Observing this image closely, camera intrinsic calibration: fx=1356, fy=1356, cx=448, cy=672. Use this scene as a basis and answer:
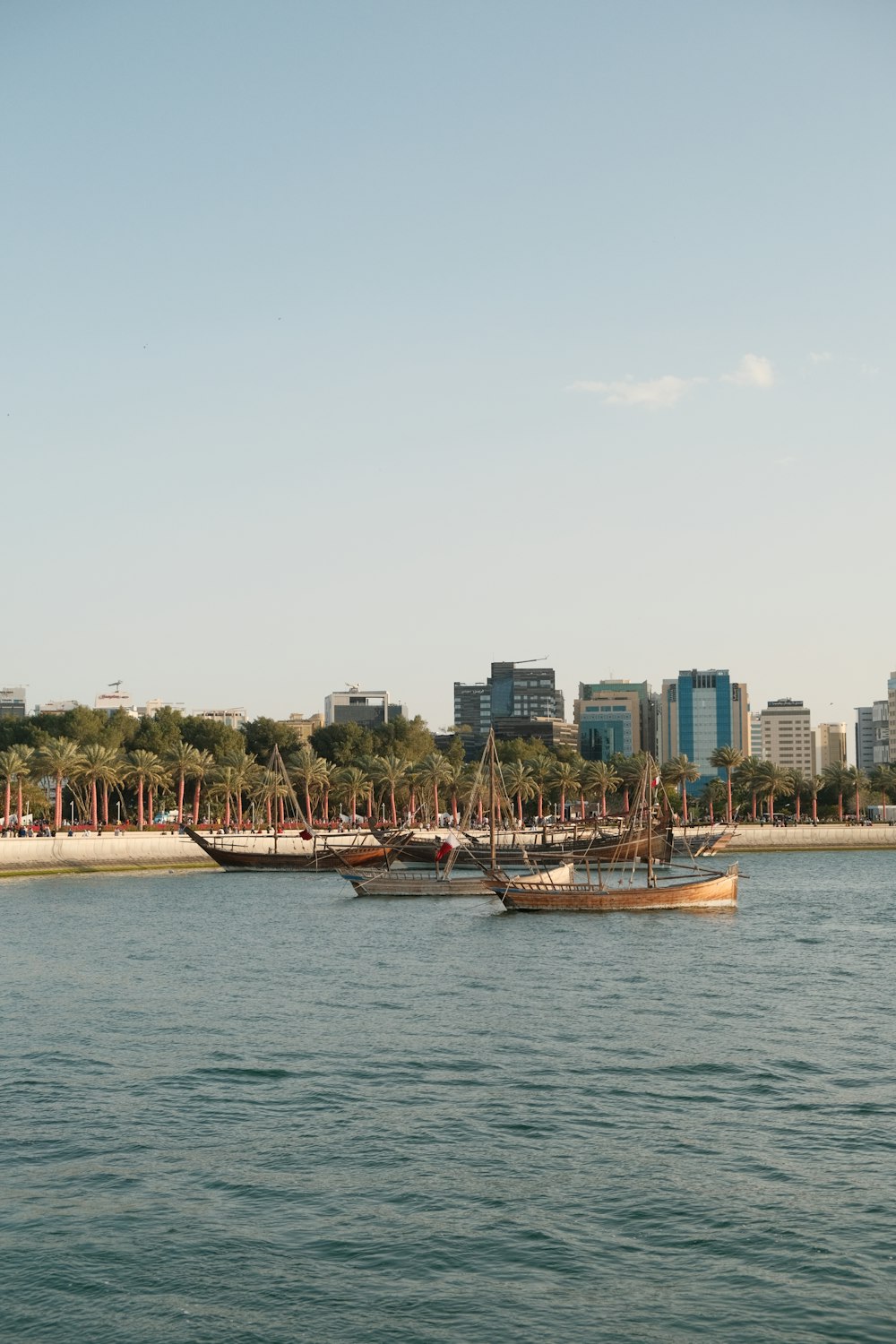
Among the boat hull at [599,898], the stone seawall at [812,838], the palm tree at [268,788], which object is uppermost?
the palm tree at [268,788]

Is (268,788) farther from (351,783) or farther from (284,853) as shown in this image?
(284,853)

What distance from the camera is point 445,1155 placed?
2784cm

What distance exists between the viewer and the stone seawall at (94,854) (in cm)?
12281

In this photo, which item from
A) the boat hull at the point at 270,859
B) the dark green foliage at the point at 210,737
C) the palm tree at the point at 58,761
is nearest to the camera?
the boat hull at the point at 270,859

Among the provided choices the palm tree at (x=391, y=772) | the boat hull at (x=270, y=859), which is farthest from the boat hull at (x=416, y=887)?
the palm tree at (x=391, y=772)

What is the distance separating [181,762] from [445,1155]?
452 ft

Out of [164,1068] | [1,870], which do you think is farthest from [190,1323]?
[1,870]

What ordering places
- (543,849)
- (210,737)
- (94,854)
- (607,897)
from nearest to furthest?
(607,897)
(94,854)
(543,849)
(210,737)

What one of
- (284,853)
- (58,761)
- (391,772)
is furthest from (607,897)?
(391,772)

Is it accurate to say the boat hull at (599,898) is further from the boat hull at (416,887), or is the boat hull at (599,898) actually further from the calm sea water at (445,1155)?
the calm sea water at (445,1155)

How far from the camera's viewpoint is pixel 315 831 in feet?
529

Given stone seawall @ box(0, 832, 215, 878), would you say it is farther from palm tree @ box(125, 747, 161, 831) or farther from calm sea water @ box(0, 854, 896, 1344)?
calm sea water @ box(0, 854, 896, 1344)

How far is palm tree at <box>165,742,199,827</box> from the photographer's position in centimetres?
16162

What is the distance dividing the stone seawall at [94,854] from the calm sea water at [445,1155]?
6987cm
